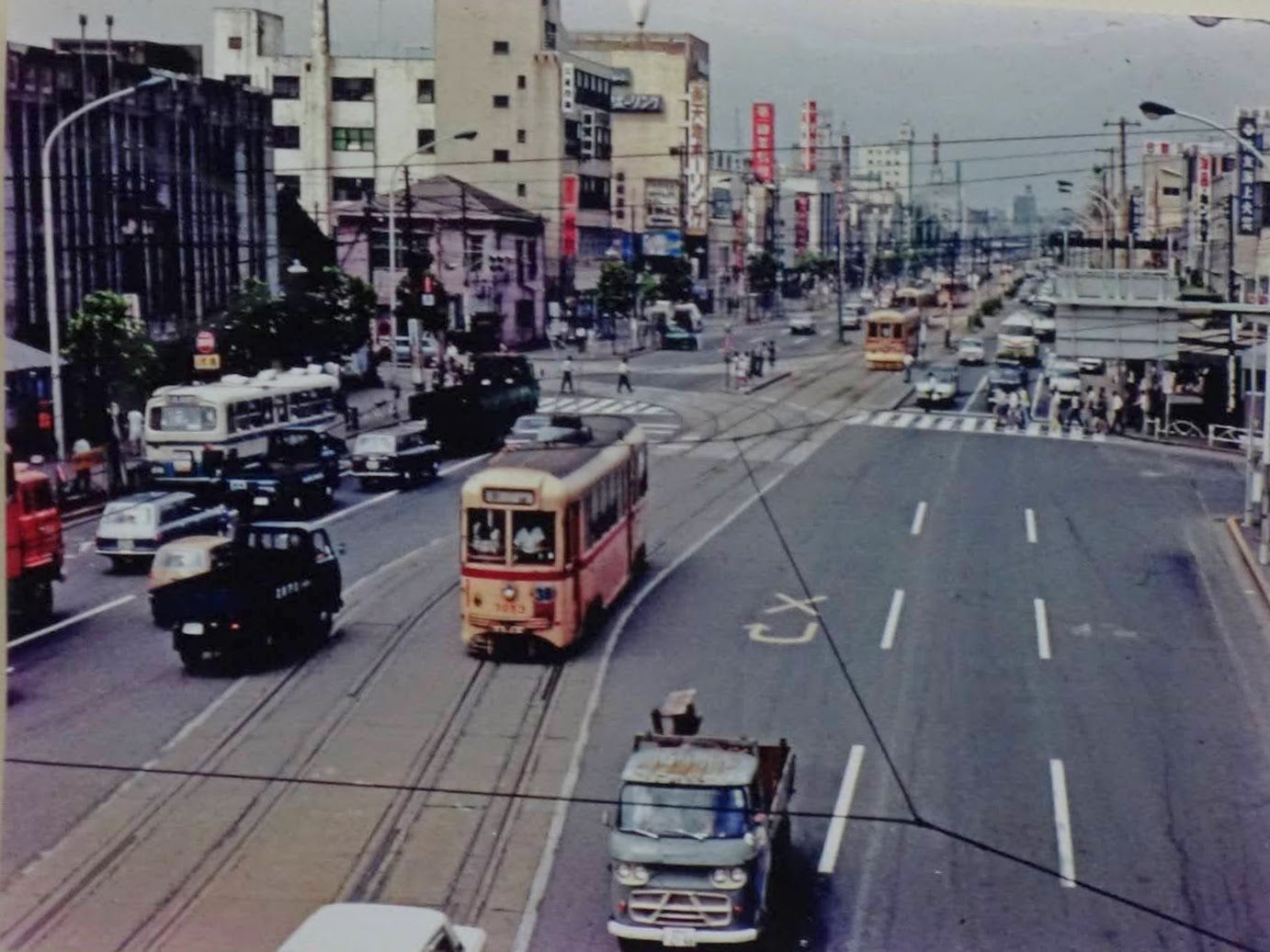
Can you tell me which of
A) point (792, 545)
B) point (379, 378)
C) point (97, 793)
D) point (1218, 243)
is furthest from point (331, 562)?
point (1218, 243)

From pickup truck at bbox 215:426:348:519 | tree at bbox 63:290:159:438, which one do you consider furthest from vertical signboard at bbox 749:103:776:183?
tree at bbox 63:290:159:438

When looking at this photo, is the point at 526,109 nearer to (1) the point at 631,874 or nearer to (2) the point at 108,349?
(2) the point at 108,349

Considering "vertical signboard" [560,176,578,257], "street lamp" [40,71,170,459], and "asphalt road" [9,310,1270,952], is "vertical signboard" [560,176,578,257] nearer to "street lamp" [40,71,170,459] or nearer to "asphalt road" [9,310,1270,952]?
"asphalt road" [9,310,1270,952]

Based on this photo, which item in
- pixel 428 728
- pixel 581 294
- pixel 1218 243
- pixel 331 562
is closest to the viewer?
pixel 428 728

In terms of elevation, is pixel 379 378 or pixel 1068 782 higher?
pixel 379 378

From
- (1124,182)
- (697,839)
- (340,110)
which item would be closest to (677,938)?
(697,839)

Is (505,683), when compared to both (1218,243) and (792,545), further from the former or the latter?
(1218,243)

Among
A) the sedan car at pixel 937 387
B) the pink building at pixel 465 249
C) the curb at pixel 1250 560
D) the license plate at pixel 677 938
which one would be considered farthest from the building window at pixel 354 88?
the curb at pixel 1250 560
